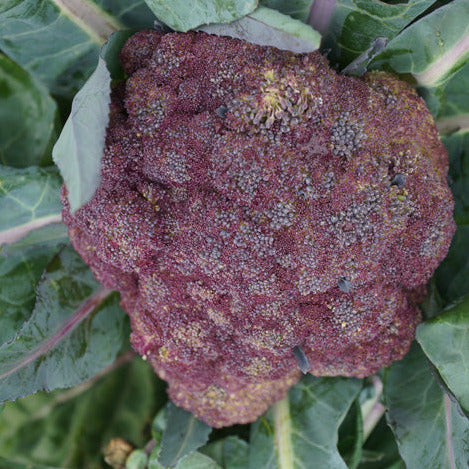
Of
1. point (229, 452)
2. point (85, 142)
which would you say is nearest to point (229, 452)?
point (229, 452)

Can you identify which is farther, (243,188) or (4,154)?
(4,154)

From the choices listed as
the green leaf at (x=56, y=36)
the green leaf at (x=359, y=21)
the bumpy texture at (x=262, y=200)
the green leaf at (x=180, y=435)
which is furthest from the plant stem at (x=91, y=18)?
the green leaf at (x=180, y=435)

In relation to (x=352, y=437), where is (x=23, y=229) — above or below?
above

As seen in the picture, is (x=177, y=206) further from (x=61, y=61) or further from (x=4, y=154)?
(x=4, y=154)

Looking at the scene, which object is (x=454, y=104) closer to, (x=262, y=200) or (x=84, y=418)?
(x=262, y=200)

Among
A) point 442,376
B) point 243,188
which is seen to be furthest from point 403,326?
point 243,188

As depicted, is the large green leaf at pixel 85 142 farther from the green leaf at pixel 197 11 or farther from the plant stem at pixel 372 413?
the plant stem at pixel 372 413
